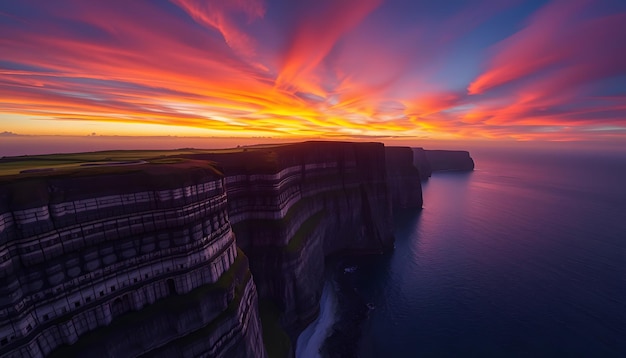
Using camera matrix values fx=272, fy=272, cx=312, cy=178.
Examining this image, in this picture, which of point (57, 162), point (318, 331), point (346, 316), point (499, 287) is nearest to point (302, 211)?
point (346, 316)

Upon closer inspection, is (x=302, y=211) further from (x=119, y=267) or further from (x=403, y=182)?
(x=403, y=182)

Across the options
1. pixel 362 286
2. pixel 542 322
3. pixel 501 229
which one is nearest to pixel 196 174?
pixel 362 286

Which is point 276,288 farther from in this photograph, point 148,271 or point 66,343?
point 66,343

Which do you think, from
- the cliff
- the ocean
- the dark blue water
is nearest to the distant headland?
the cliff

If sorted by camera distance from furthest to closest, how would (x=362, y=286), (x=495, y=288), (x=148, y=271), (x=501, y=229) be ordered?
(x=501, y=229), (x=362, y=286), (x=495, y=288), (x=148, y=271)

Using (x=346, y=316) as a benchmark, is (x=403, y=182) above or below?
above
